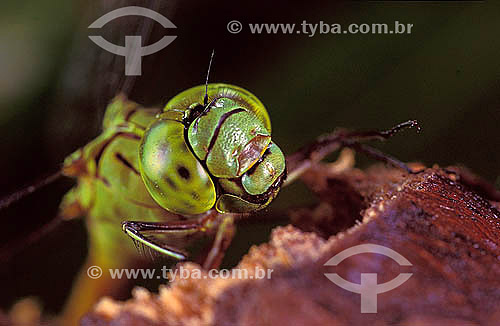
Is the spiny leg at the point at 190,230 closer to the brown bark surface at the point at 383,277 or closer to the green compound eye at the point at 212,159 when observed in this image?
the green compound eye at the point at 212,159

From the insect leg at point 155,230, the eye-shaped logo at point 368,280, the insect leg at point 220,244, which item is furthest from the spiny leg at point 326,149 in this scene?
the eye-shaped logo at point 368,280

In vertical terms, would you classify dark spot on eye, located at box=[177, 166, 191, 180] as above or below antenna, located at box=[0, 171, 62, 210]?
above

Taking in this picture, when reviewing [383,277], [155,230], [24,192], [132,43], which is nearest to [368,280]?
[383,277]

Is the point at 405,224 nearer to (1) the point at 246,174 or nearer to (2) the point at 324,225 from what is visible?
(1) the point at 246,174

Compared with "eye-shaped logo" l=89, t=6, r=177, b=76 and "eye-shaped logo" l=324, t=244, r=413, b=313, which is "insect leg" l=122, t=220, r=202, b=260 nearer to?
"eye-shaped logo" l=324, t=244, r=413, b=313

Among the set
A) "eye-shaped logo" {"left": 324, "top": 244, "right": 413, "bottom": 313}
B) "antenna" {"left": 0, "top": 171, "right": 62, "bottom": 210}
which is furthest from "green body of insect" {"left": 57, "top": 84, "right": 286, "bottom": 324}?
"eye-shaped logo" {"left": 324, "top": 244, "right": 413, "bottom": 313}

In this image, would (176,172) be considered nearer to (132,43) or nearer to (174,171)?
(174,171)

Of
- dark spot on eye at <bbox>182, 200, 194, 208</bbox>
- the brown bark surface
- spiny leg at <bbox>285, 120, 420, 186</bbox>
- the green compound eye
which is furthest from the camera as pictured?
spiny leg at <bbox>285, 120, 420, 186</bbox>

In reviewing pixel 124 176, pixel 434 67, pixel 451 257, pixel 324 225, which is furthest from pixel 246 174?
pixel 434 67
